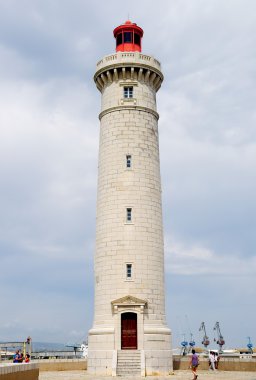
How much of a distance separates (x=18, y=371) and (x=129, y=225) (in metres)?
17.7

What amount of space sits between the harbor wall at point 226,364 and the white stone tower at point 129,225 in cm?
254

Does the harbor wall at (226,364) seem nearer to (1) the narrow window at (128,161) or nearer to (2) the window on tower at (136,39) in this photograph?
(1) the narrow window at (128,161)

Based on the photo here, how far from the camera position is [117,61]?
A: 1388 inches

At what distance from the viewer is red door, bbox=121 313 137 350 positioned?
3098cm

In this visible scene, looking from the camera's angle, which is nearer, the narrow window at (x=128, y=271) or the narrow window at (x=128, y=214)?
the narrow window at (x=128, y=271)

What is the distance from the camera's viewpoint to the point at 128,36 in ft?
122

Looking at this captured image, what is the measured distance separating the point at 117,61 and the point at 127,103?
3.17 m

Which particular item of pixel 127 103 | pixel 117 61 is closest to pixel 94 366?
pixel 127 103

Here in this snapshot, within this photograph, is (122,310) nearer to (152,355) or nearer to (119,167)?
(152,355)

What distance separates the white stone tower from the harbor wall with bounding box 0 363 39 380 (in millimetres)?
12105

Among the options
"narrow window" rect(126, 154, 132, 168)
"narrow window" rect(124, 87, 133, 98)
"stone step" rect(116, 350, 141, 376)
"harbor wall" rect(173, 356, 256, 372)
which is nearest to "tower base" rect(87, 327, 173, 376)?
"stone step" rect(116, 350, 141, 376)

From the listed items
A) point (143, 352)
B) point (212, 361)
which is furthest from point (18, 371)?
point (212, 361)

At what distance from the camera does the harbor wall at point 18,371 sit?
13.7 m

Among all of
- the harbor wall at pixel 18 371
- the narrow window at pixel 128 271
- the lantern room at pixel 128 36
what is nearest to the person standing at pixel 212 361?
the narrow window at pixel 128 271
